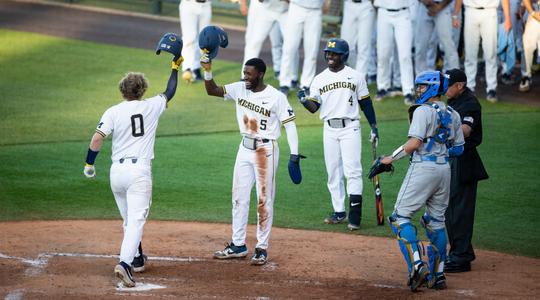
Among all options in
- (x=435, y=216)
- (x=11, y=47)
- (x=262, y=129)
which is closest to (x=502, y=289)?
(x=435, y=216)

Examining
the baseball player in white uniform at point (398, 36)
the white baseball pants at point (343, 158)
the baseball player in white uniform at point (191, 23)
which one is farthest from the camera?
the baseball player in white uniform at point (191, 23)

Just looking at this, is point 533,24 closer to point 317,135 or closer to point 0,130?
point 317,135

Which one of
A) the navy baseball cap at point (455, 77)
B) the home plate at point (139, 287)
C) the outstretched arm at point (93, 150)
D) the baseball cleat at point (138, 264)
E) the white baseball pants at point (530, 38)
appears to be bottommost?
the home plate at point (139, 287)

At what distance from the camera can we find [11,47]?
20828 millimetres

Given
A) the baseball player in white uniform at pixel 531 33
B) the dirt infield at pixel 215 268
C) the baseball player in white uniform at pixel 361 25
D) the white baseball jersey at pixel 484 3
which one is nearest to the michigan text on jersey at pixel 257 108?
the dirt infield at pixel 215 268

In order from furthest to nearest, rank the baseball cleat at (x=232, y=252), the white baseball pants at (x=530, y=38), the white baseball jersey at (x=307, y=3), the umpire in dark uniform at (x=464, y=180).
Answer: the white baseball pants at (x=530, y=38)
the white baseball jersey at (x=307, y=3)
the baseball cleat at (x=232, y=252)
the umpire in dark uniform at (x=464, y=180)

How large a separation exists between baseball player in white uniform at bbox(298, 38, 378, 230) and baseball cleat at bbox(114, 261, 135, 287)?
3067 mm

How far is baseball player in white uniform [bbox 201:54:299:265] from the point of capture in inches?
363

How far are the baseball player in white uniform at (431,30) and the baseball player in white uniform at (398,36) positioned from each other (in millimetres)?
609

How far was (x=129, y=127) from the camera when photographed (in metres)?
8.55

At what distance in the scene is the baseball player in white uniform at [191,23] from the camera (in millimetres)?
18172

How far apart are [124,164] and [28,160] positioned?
522cm

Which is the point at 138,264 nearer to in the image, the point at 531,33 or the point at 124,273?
the point at 124,273

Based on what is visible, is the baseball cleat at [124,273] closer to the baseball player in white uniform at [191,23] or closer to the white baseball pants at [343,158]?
the white baseball pants at [343,158]
